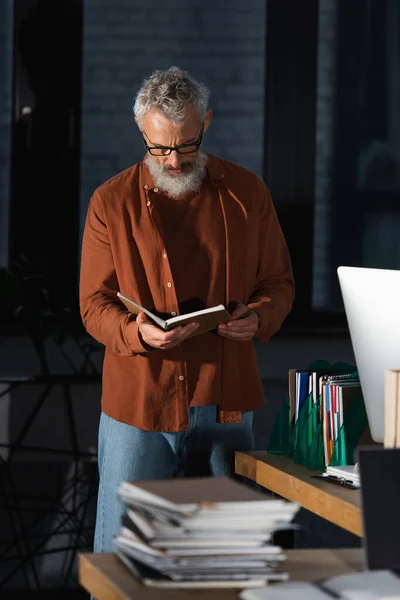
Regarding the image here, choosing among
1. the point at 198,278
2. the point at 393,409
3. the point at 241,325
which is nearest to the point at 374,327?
the point at 393,409

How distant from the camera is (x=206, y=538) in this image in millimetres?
1641

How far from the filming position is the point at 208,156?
291 cm

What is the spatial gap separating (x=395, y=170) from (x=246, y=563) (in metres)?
3.41

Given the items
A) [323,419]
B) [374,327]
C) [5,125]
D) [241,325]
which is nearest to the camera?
[374,327]

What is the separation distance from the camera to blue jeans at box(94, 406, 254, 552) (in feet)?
8.91

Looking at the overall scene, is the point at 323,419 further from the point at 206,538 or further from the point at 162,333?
the point at 206,538

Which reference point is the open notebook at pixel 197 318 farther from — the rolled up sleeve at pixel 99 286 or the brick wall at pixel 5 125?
the brick wall at pixel 5 125

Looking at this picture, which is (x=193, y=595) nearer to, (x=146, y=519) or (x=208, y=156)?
(x=146, y=519)

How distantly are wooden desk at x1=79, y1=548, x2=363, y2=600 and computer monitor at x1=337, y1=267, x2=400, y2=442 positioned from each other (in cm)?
40

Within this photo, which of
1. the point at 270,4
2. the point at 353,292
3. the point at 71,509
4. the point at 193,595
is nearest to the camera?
the point at 193,595

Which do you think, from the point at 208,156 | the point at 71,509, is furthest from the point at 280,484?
the point at 71,509

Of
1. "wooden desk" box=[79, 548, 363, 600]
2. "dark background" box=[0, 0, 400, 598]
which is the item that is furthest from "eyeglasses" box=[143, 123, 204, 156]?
"dark background" box=[0, 0, 400, 598]

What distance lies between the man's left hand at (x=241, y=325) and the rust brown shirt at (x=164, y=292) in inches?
2.2

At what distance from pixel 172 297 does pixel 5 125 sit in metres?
1.96
